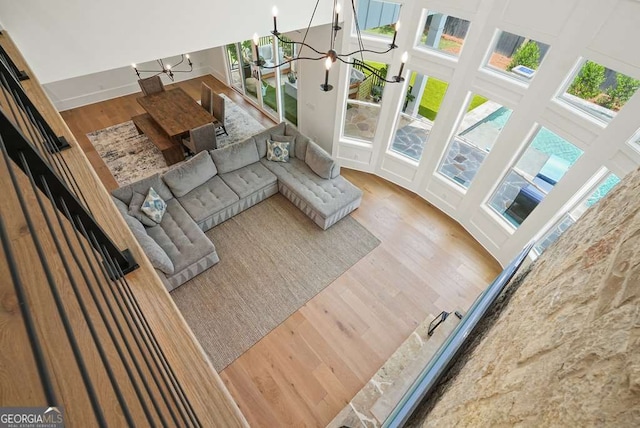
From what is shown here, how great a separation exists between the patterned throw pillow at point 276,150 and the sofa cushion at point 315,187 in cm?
10

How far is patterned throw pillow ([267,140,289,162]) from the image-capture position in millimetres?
5727

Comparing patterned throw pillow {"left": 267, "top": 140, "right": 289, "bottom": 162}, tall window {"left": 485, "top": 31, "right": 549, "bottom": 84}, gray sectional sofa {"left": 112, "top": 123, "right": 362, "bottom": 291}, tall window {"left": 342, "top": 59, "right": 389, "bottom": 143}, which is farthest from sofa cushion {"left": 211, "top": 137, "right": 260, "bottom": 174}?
tall window {"left": 485, "top": 31, "right": 549, "bottom": 84}

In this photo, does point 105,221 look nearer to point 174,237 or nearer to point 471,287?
point 174,237

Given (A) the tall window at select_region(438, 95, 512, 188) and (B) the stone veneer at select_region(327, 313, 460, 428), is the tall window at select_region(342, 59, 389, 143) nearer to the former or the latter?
(A) the tall window at select_region(438, 95, 512, 188)

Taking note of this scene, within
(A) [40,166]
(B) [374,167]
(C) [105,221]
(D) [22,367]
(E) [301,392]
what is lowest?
(E) [301,392]

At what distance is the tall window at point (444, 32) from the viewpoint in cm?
405

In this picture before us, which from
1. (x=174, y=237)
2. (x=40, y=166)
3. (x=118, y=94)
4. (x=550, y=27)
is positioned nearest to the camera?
(x=40, y=166)

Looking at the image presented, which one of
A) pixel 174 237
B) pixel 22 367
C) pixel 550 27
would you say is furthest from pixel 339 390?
pixel 550 27

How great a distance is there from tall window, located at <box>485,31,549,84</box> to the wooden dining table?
511 cm

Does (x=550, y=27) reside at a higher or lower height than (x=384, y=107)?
higher

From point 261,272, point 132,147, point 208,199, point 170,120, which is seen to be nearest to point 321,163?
point 208,199

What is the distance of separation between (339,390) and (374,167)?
4.02 meters

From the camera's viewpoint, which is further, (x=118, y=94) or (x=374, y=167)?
(x=118, y=94)

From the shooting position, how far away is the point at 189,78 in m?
9.05
